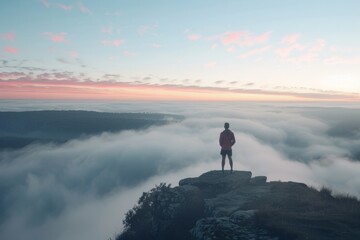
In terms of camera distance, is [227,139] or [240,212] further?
[227,139]

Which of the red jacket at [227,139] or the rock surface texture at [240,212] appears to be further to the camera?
the red jacket at [227,139]

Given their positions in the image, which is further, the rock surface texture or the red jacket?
the red jacket

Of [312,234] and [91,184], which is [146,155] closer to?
[91,184]

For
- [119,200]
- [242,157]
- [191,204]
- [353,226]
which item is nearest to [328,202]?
[353,226]

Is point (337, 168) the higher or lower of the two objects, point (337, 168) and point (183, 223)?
the lower

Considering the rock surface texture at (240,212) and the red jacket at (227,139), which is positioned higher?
the red jacket at (227,139)

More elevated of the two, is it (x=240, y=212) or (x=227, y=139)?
(x=227, y=139)

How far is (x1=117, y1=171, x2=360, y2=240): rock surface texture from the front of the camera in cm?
1090

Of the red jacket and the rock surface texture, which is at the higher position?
the red jacket

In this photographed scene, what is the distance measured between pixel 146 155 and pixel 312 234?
174550 millimetres

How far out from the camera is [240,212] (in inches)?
484

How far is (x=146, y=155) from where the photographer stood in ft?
599

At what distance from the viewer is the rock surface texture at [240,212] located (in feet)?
35.8

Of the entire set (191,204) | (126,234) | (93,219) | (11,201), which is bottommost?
(11,201)
